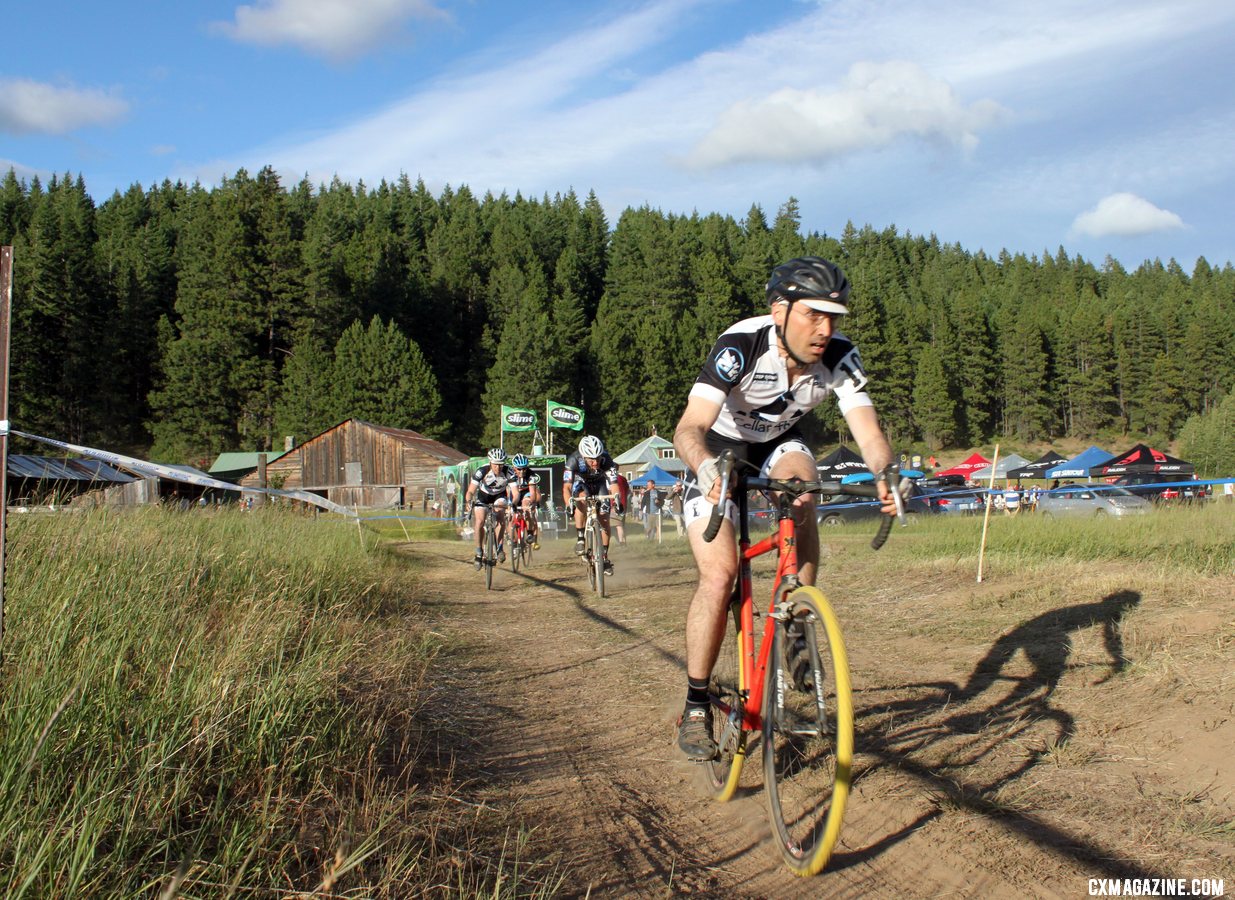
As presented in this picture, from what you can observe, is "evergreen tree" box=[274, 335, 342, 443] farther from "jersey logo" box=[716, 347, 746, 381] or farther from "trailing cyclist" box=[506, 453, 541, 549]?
"jersey logo" box=[716, 347, 746, 381]

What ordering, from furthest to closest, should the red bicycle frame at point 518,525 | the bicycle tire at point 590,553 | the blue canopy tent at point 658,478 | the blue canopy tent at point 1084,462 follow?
the blue canopy tent at point 658,478 → the blue canopy tent at point 1084,462 → the red bicycle frame at point 518,525 → the bicycle tire at point 590,553

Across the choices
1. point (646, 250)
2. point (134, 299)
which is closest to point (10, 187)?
point (134, 299)

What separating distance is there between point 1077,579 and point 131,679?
22.6 feet

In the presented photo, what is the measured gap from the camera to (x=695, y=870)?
309cm

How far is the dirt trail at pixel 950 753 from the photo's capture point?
300cm

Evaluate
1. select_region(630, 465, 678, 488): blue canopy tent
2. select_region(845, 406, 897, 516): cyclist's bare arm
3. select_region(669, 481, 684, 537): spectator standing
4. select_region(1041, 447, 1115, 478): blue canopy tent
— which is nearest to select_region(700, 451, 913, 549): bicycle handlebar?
select_region(845, 406, 897, 516): cyclist's bare arm

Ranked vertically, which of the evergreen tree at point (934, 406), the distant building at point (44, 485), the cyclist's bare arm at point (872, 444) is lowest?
the distant building at point (44, 485)

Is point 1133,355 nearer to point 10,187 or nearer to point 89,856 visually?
point 89,856

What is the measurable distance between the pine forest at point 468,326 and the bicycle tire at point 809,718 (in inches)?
2824

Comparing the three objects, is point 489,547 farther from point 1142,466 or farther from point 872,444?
point 1142,466

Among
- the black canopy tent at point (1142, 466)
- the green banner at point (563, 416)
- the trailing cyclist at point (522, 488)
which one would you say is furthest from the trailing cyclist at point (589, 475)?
the green banner at point (563, 416)

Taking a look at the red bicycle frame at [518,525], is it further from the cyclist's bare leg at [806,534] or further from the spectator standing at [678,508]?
the cyclist's bare leg at [806,534]

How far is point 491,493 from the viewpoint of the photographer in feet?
44.3

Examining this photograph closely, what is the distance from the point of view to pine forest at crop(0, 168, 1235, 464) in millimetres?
84938
